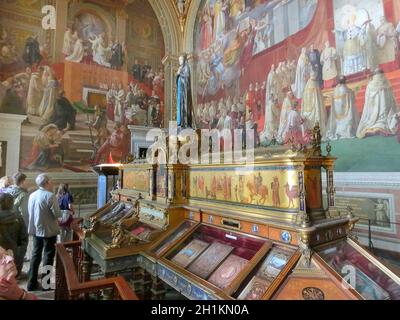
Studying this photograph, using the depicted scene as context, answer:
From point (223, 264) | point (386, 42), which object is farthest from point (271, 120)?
point (223, 264)

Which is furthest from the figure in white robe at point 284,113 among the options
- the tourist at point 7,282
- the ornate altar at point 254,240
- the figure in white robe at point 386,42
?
the tourist at point 7,282

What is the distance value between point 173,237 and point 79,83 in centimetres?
972

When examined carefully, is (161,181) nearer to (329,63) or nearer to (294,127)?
(294,127)

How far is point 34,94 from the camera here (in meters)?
9.75

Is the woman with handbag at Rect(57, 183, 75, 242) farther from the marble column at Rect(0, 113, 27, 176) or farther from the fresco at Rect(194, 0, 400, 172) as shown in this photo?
the fresco at Rect(194, 0, 400, 172)

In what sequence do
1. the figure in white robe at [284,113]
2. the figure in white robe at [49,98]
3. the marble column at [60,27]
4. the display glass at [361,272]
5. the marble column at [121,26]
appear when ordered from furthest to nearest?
the marble column at [121,26] → the marble column at [60,27] → the figure in white robe at [49,98] → the figure in white robe at [284,113] → the display glass at [361,272]

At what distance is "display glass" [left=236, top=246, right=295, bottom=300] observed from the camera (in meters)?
2.03

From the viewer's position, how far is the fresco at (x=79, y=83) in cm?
961

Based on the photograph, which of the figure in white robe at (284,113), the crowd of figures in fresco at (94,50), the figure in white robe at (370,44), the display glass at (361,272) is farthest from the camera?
the crowd of figures in fresco at (94,50)

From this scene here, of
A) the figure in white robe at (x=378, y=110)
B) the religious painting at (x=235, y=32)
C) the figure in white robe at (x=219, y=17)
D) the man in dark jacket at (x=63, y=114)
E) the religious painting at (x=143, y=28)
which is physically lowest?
the figure in white robe at (x=378, y=110)

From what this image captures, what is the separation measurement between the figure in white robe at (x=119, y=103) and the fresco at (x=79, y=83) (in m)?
0.04

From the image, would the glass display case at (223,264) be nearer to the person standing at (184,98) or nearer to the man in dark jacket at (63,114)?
the person standing at (184,98)
